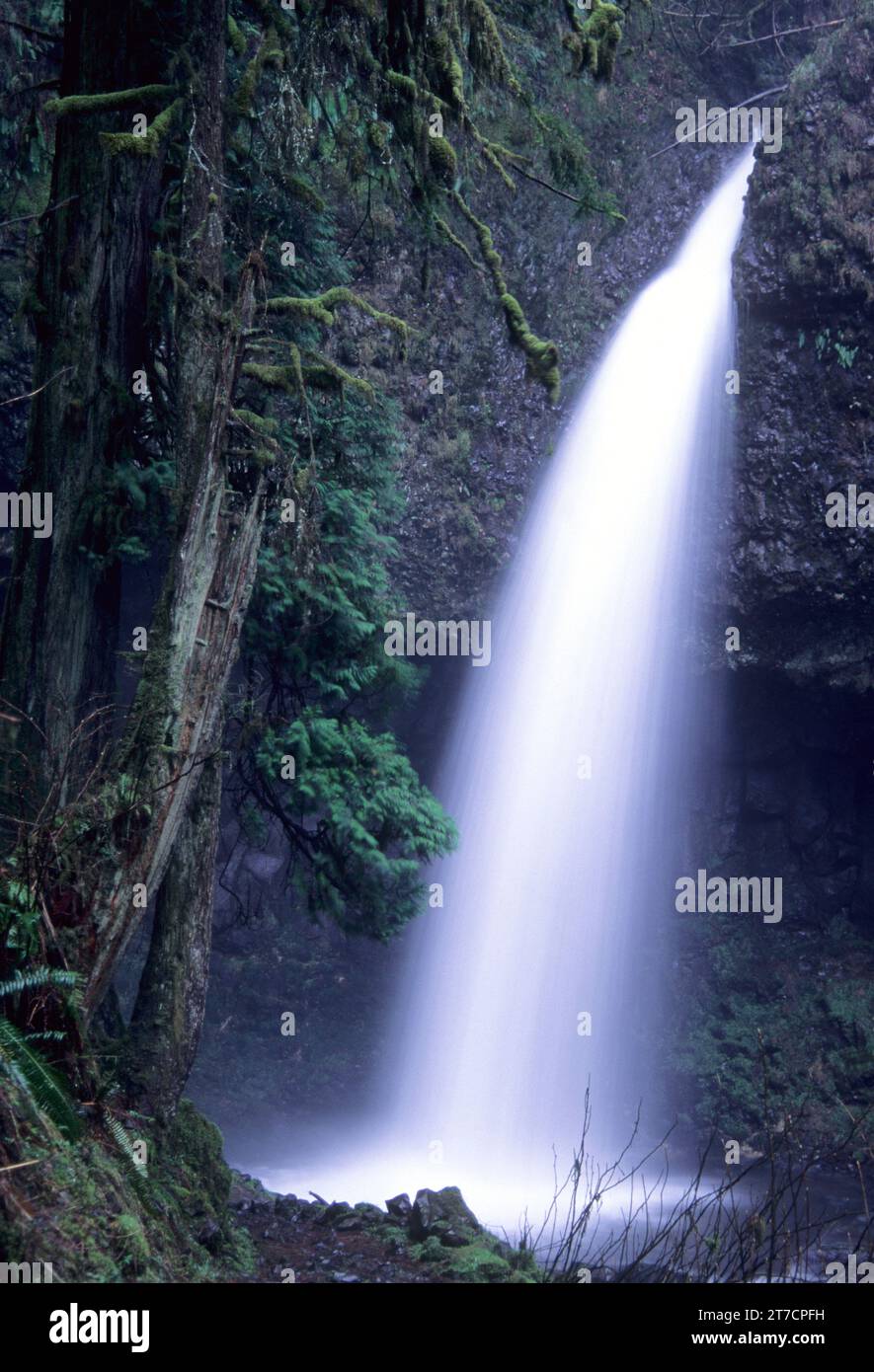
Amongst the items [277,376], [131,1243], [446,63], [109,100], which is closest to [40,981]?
[131,1243]

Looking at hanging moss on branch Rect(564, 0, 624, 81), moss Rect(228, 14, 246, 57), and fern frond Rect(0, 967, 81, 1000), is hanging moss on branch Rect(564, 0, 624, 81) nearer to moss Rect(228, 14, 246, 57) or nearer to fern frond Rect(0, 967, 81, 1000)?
moss Rect(228, 14, 246, 57)

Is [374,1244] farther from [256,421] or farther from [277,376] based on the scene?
[277,376]

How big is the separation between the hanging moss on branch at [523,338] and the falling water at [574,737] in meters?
8.49

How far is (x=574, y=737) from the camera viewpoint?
51.4 feet

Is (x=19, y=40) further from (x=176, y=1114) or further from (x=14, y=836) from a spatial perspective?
(x=176, y=1114)

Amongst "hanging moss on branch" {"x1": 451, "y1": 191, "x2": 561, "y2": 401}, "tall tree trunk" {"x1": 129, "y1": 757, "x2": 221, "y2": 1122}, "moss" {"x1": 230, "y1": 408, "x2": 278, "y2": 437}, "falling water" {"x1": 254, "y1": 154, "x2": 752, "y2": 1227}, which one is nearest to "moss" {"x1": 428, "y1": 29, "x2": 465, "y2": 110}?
"hanging moss on branch" {"x1": 451, "y1": 191, "x2": 561, "y2": 401}

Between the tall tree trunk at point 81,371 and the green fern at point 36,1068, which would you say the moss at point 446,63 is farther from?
the green fern at point 36,1068

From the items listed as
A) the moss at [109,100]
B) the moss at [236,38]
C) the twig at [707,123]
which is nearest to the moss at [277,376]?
the moss at [109,100]

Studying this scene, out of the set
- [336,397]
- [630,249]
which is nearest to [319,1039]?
[336,397]

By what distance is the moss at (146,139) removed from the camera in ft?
19.4

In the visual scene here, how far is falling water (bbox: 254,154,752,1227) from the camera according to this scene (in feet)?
50.0

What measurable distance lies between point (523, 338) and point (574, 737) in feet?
31.6

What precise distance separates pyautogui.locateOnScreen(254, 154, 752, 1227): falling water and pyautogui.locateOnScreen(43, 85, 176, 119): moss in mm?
A: 9770

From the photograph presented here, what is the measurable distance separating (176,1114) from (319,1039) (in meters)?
9.97
